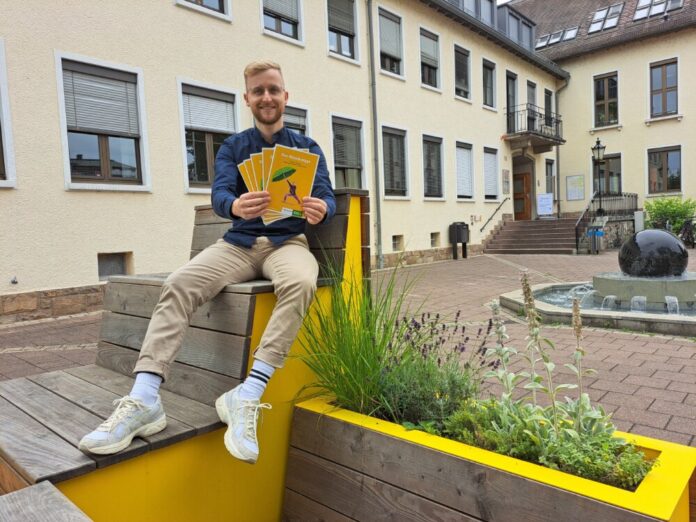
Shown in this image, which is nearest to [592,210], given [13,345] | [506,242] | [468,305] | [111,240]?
[506,242]

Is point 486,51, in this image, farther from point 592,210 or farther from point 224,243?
point 224,243

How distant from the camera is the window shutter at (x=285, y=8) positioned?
10.6m

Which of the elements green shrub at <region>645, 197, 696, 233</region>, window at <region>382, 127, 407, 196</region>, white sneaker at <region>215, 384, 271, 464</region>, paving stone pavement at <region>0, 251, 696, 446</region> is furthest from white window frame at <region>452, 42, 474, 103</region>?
white sneaker at <region>215, 384, 271, 464</region>

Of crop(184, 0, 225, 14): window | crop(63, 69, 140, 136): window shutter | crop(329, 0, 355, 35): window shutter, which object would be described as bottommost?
crop(63, 69, 140, 136): window shutter

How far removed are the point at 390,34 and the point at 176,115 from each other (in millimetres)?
7409

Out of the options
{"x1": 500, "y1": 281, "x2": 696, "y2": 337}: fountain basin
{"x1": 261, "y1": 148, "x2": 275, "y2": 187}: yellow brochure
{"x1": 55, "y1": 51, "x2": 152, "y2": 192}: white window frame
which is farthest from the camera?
{"x1": 55, "y1": 51, "x2": 152, "y2": 192}: white window frame

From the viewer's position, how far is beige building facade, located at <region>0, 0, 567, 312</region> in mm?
7102

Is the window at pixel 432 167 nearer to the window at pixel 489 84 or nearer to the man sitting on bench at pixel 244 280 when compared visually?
the window at pixel 489 84

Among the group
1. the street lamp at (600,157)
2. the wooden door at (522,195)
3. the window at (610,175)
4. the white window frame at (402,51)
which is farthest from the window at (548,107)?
the white window frame at (402,51)

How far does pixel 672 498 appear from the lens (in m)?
1.30

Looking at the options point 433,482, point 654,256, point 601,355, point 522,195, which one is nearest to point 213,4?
point 654,256

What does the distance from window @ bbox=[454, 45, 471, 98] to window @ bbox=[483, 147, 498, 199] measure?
2.19 metres

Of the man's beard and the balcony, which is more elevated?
the balcony

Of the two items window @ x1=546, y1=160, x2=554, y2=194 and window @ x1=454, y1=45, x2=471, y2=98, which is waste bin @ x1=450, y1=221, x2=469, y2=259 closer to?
window @ x1=454, y1=45, x2=471, y2=98
